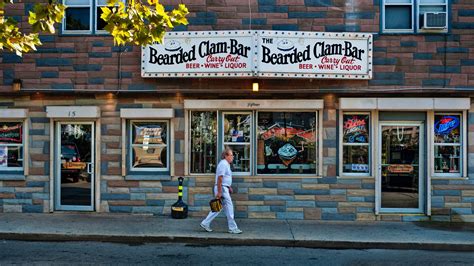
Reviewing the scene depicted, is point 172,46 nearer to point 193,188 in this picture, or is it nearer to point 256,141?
point 256,141

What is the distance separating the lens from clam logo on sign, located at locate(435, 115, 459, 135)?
420 inches

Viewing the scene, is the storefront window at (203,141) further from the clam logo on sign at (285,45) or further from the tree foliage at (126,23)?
the tree foliage at (126,23)

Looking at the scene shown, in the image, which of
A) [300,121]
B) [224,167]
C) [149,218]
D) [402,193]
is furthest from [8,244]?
[402,193]

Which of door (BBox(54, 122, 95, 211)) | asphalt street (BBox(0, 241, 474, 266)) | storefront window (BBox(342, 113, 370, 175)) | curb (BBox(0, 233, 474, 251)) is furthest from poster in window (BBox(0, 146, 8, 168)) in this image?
storefront window (BBox(342, 113, 370, 175))

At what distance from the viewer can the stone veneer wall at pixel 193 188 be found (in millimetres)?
10539

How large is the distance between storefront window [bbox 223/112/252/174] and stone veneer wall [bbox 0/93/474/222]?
1.31ft

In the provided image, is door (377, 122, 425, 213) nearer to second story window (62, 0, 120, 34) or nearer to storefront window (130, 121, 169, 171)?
storefront window (130, 121, 169, 171)

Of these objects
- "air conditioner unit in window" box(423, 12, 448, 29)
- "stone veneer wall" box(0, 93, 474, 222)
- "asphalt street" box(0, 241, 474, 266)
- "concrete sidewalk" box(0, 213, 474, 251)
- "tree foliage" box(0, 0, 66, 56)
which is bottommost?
"asphalt street" box(0, 241, 474, 266)

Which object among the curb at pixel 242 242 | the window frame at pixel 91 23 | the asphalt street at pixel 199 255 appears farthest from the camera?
the window frame at pixel 91 23

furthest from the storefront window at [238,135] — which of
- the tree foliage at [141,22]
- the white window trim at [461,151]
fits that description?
the white window trim at [461,151]

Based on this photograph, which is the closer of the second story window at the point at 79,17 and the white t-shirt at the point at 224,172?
the white t-shirt at the point at 224,172

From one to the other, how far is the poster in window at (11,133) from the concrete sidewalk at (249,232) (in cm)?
181

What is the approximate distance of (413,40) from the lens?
416 inches

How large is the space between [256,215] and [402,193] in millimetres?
3458
